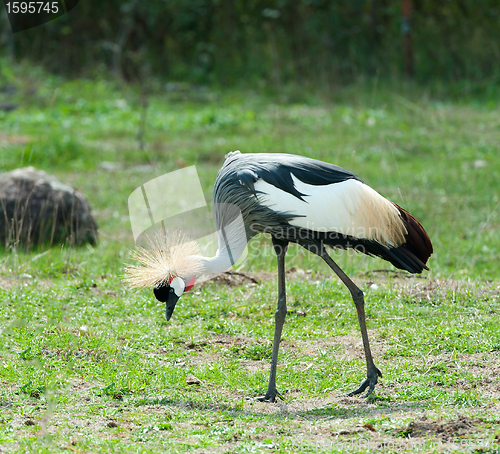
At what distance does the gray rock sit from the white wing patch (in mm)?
2913

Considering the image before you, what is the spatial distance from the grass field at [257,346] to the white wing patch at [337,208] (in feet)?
2.69

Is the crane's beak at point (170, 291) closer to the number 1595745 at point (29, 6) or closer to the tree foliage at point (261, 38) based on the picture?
the number 1595745 at point (29, 6)

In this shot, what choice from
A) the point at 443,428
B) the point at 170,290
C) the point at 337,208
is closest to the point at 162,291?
the point at 170,290

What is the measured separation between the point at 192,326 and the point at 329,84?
895cm

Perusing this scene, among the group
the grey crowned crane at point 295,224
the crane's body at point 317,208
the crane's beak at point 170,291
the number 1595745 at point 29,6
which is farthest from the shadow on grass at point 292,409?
the number 1595745 at point 29,6

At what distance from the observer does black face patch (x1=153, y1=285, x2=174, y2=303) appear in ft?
11.6

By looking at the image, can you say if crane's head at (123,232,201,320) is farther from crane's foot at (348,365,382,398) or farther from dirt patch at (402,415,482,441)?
dirt patch at (402,415,482,441)

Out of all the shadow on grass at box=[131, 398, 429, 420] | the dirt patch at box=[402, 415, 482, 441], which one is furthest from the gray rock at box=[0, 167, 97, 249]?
the dirt patch at box=[402, 415, 482, 441]

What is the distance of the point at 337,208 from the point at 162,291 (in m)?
1.05

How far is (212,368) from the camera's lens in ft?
12.2

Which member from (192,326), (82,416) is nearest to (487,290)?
(192,326)

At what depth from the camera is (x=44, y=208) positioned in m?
5.92

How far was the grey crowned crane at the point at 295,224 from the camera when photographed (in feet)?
11.3

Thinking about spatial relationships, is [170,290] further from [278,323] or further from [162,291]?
[278,323]
